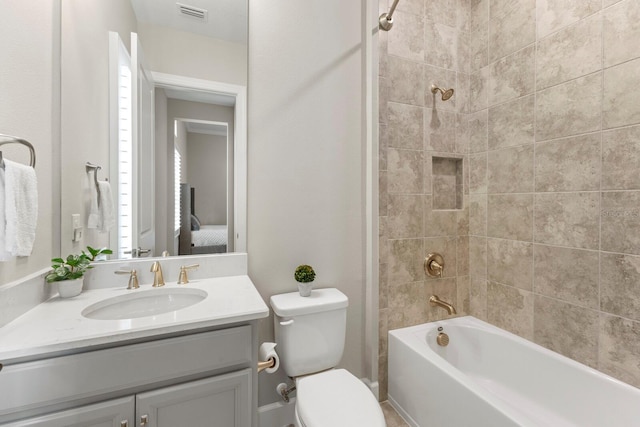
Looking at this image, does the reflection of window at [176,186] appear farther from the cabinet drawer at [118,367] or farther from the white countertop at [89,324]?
the cabinet drawer at [118,367]

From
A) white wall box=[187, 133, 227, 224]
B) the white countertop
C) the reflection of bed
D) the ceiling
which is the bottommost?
the white countertop

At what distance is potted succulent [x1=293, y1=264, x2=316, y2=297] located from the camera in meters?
1.46

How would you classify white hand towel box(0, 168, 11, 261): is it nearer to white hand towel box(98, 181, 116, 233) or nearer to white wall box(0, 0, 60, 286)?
white wall box(0, 0, 60, 286)

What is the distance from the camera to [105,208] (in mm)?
1307

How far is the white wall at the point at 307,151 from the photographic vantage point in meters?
1.51

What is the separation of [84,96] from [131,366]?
1.19 meters

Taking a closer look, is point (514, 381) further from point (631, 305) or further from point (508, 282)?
point (631, 305)

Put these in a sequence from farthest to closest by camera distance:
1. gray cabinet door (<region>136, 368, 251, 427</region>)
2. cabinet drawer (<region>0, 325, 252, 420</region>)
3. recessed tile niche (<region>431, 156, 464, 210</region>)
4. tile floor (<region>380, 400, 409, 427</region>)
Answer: recessed tile niche (<region>431, 156, 464, 210</region>)
tile floor (<region>380, 400, 409, 427</region>)
gray cabinet door (<region>136, 368, 251, 427</region>)
cabinet drawer (<region>0, 325, 252, 420</region>)

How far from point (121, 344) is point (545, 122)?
7.19 ft

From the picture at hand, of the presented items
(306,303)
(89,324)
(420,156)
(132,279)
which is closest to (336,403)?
(306,303)

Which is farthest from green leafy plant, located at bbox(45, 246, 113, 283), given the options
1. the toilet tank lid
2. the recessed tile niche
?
the recessed tile niche

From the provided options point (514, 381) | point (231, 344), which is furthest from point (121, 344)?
point (514, 381)

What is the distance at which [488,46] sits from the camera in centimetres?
188

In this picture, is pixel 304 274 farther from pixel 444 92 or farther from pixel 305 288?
pixel 444 92
